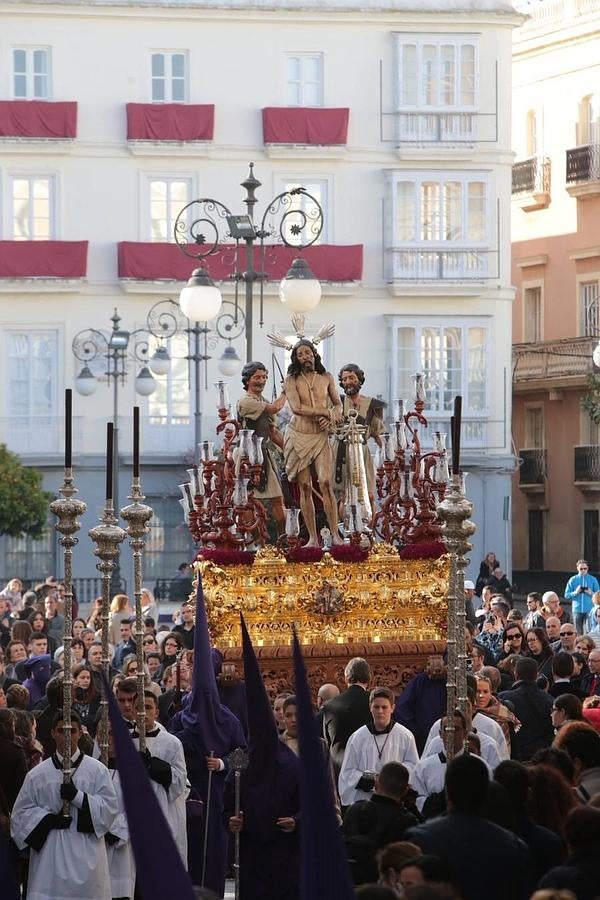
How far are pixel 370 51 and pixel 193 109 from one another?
11.6 ft

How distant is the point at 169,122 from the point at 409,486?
2433 centimetres

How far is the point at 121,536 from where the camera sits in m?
13.5

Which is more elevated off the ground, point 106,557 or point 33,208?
point 33,208

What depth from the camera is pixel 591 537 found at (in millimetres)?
47719

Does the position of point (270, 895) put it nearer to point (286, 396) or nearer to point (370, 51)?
point (286, 396)

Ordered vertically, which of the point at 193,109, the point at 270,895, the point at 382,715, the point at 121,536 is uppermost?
the point at 193,109

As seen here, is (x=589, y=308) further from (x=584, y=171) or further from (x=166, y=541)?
(x=166, y=541)

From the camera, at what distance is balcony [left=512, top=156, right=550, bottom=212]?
48.8 meters

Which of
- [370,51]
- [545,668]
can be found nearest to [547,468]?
[370,51]

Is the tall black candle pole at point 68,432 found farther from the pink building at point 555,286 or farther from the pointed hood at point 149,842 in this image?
the pink building at point 555,286

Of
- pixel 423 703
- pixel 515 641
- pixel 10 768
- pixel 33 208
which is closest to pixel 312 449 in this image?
pixel 515 641

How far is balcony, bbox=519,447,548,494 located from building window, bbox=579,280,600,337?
2997mm

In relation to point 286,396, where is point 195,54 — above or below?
above

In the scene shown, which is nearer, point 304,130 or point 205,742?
point 205,742
